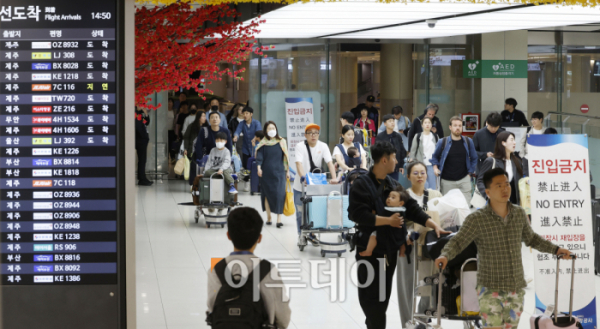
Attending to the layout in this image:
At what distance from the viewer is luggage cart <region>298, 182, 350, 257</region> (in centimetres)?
842

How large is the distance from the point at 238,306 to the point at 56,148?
1.46m

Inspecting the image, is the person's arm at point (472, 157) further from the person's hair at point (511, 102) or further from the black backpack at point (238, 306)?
the person's hair at point (511, 102)

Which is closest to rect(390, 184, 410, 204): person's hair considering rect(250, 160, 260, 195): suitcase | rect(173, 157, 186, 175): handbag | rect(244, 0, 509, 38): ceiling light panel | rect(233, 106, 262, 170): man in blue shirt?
rect(244, 0, 509, 38): ceiling light panel

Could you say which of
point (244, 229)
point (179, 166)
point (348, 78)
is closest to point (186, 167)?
point (179, 166)

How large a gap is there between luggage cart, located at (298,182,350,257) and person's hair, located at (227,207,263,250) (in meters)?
5.15

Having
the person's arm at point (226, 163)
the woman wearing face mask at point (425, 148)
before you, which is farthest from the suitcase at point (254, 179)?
the woman wearing face mask at point (425, 148)

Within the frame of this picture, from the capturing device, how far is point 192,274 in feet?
25.3

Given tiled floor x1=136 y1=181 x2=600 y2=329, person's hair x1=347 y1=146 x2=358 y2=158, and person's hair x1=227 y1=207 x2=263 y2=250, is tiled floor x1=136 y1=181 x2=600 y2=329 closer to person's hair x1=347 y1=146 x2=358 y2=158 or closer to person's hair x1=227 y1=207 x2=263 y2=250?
person's hair x1=347 y1=146 x2=358 y2=158

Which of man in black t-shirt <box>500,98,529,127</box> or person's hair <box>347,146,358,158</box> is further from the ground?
man in black t-shirt <box>500,98,529,127</box>

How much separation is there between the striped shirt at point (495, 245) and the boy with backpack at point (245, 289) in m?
1.65

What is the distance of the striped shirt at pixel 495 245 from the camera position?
14.7 feet

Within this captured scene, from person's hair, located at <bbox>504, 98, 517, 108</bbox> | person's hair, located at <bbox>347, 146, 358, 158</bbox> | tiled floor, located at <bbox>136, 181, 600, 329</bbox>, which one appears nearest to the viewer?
tiled floor, located at <bbox>136, 181, 600, 329</bbox>

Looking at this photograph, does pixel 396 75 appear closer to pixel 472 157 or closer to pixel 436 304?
pixel 472 157

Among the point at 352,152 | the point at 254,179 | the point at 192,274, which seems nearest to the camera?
the point at 192,274
